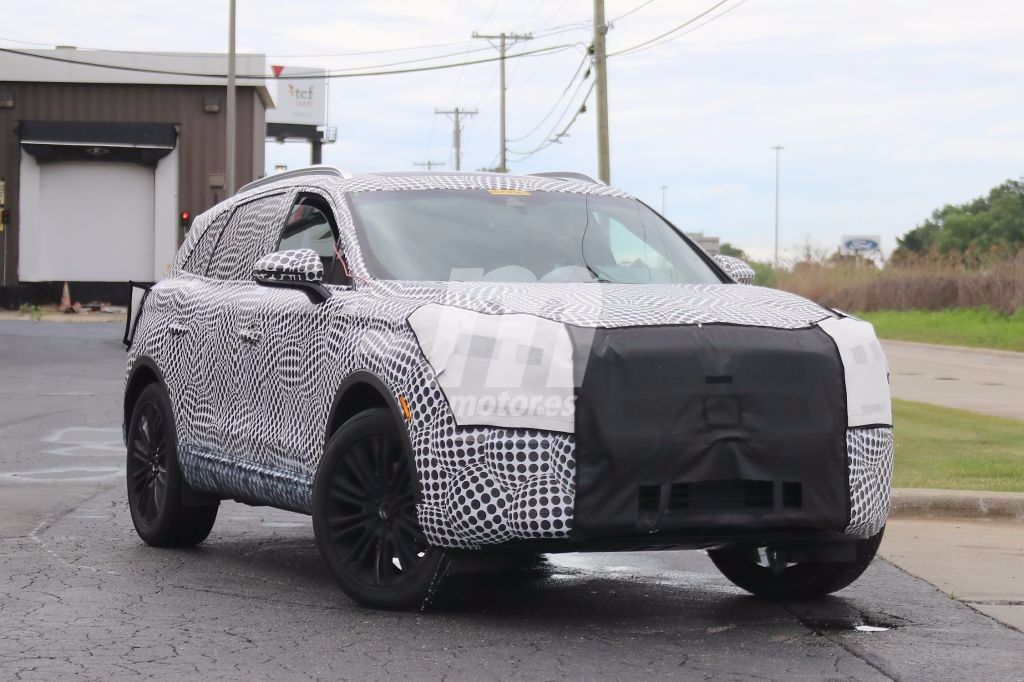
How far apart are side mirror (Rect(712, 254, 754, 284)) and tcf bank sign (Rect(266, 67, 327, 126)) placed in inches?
3469

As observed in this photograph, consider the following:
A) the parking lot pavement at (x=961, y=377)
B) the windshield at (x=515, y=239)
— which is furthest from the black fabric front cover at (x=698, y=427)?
the parking lot pavement at (x=961, y=377)

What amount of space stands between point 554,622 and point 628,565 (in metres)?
Result: 1.66

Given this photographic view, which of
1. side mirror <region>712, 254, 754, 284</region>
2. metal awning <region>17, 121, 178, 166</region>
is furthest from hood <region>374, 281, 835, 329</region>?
metal awning <region>17, 121, 178, 166</region>

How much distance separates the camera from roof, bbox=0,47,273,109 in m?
54.6

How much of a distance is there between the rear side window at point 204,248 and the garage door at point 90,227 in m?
46.8

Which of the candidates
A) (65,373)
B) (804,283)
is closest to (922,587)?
(65,373)

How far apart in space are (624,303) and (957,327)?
136 ft

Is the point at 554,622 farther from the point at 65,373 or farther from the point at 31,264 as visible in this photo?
the point at 31,264

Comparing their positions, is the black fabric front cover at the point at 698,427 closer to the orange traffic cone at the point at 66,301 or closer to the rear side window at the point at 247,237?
the rear side window at the point at 247,237

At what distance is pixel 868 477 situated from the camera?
6.04 m

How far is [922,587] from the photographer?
725 centimetres

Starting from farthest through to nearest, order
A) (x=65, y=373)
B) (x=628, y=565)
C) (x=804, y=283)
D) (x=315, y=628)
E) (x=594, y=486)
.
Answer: (x=804, y=283) → (x=65, y=373) → (x=628, y=565) → (x=315, y=628) → (x=594, y=486)

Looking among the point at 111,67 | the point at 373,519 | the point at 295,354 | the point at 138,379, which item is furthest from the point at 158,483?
the point at 111,67

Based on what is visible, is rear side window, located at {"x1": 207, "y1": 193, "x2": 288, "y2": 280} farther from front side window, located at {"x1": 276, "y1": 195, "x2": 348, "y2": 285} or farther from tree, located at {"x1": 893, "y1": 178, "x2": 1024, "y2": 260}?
tree, located at {"x1": 893, "y1": 178, "x2": 1024, "y2": 260}
